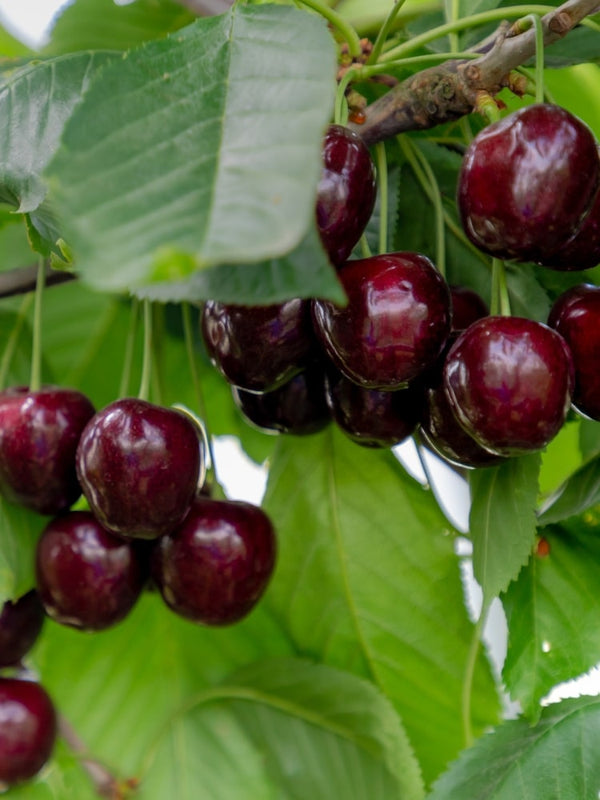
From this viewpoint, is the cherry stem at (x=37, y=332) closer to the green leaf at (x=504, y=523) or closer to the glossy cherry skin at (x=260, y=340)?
the glossy cherry skin at (x=260, y=340)

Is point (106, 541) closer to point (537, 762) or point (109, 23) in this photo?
Answer: point (537, 762)

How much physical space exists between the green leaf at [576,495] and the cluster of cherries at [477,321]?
0.10 meters

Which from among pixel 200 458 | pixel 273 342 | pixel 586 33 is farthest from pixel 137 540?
pixel 586 33

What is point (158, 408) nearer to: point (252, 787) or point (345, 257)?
point (345, 257)

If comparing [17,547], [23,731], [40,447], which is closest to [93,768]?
[23,731]

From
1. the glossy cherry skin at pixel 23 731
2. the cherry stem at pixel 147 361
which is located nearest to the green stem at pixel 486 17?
the cherry stem at pixel 147 361

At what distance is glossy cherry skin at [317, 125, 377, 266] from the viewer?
2.01 ft

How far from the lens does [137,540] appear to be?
0.90m

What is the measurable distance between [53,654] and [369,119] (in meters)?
0.71

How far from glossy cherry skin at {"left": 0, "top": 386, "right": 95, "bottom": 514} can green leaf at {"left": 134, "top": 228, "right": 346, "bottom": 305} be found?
39 centimetres

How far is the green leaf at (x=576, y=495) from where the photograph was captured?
77cm

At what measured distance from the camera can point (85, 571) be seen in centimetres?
86

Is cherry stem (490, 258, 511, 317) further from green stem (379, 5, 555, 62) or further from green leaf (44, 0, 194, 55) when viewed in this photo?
green leaf (44, 0, 194, 55)

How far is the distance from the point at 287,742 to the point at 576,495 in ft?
1.41
